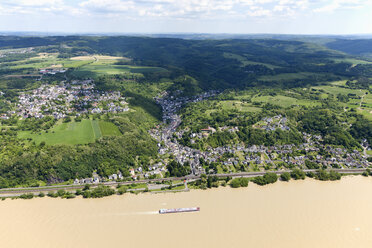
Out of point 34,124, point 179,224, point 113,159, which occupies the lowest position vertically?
point 179,224

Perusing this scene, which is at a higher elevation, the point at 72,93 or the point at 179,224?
the point at 72,93

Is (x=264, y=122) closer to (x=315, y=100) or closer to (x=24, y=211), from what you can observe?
(x=315, y=100)

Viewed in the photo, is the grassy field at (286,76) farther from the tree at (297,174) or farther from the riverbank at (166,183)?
the tree at (297,174)

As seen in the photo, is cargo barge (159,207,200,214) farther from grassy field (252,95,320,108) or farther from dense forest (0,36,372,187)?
grassy field (252,95,320,108)

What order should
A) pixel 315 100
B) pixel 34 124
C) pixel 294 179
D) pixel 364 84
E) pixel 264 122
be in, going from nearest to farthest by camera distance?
pixel 294 179, pixel 34 124, pixel 264 122, pixel 315 100, pixel 364 84

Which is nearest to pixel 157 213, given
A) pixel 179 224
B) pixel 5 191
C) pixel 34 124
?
pixel 179 224

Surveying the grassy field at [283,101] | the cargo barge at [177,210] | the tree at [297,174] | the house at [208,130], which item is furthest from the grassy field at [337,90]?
the cargo barge at [177,210]

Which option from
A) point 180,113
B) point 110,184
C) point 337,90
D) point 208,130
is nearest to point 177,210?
point 110,184

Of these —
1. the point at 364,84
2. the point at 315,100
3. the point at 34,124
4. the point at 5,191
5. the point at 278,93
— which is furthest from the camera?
the point at 364,84
